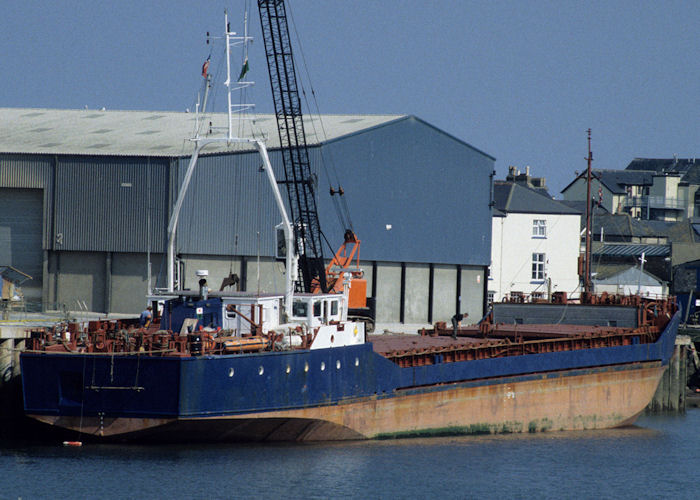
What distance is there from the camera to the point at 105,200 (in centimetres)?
5597

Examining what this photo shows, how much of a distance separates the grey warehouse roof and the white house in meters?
16.6

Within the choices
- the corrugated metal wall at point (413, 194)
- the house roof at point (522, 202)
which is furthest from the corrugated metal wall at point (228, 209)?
the house roof at point (522, 202)

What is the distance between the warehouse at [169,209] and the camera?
55.7 metres

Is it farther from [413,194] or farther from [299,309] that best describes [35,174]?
[299,309]

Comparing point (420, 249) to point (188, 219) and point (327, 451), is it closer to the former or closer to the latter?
point (188, 219)

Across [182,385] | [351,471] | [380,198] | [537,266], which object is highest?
[380,198]

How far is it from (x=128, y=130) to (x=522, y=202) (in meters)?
27.8

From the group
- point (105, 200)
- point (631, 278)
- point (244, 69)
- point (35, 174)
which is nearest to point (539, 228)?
point (631, 278)

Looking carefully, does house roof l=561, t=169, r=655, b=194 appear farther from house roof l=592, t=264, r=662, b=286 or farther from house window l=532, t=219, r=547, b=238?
house window l=532, t=219, r=547, b=238

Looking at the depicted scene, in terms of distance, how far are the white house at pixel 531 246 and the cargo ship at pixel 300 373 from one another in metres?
29.4

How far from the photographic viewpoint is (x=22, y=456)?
32.4m

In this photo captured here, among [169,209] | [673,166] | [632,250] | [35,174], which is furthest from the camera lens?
[673,166]

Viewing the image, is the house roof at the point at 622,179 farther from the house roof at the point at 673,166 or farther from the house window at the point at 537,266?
the house window at the point at 537,266

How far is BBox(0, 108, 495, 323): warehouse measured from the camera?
183 ft
